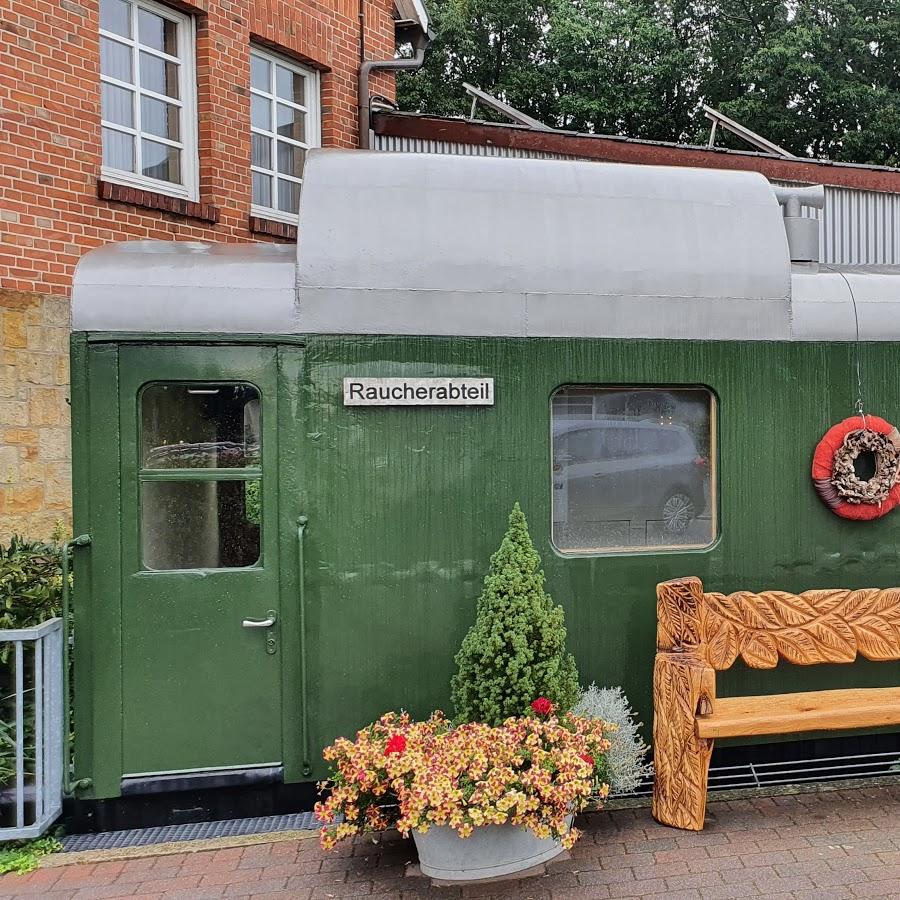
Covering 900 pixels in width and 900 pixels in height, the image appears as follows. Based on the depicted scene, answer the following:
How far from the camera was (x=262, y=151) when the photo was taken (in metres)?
8.80

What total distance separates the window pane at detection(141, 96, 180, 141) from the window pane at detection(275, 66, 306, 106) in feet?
4.81

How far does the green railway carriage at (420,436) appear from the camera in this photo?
394 cm

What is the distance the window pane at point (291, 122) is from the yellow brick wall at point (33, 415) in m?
3.50

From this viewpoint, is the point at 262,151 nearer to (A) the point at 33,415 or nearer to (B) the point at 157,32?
(B) the point at 157,32

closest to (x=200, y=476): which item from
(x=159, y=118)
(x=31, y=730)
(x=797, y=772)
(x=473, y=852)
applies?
(x=31, y=730)

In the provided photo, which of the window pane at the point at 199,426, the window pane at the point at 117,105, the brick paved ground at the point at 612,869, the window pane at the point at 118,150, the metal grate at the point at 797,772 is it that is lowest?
the brick paved ground at the point at 612,869

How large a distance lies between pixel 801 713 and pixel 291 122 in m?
7.91

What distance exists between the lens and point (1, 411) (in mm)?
6348

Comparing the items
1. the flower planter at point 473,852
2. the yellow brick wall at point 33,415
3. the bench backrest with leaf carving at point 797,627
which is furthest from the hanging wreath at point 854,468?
the yellow brick wall at point 33,415

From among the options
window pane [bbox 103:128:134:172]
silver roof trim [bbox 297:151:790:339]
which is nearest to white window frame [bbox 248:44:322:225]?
window pane [bbox 103:128:134:172]

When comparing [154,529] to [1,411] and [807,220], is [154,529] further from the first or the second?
[807,220]

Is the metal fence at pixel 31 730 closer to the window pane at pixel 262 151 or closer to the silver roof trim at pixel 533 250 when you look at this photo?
the silver roof trim at pixel 533 250

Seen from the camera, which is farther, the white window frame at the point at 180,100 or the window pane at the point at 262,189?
the window pane at the point at 262,189

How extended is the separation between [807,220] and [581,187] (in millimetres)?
1351
